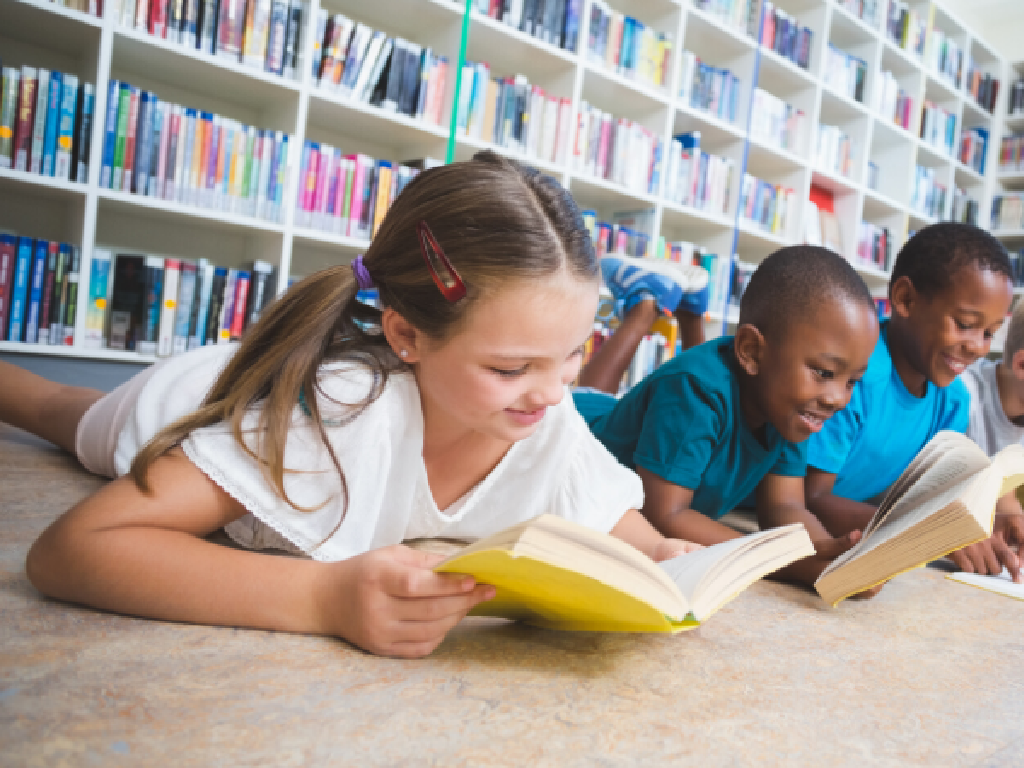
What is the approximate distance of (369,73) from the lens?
232cm

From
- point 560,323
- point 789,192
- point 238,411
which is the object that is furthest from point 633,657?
point 789,192

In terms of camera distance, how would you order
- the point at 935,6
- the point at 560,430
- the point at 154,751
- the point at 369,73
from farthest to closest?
the point at 935,6 < the point at 369,73 < the point at 560,430 < the point at 154,751

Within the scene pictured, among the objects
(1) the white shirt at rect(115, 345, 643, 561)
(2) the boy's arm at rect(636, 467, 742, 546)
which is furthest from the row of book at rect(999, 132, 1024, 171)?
(1) the white shirt at rect(115, 345, 643, 561)

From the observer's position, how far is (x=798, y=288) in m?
1.14

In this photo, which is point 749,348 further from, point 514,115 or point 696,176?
point 696,176

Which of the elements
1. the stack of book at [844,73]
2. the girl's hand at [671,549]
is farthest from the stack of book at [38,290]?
the stack of book at [844,73]

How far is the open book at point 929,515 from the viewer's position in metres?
0.66

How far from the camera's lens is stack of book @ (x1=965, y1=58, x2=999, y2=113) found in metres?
4.49

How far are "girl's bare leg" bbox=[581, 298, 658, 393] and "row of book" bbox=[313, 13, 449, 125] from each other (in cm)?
104

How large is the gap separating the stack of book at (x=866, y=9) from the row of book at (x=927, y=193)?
0.86 metres

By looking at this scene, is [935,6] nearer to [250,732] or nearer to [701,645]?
[701,645]

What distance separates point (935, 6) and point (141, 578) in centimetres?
494

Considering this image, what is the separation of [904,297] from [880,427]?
29cm

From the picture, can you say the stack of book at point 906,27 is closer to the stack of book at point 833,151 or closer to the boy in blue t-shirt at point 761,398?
the stack of book at point 833,151
